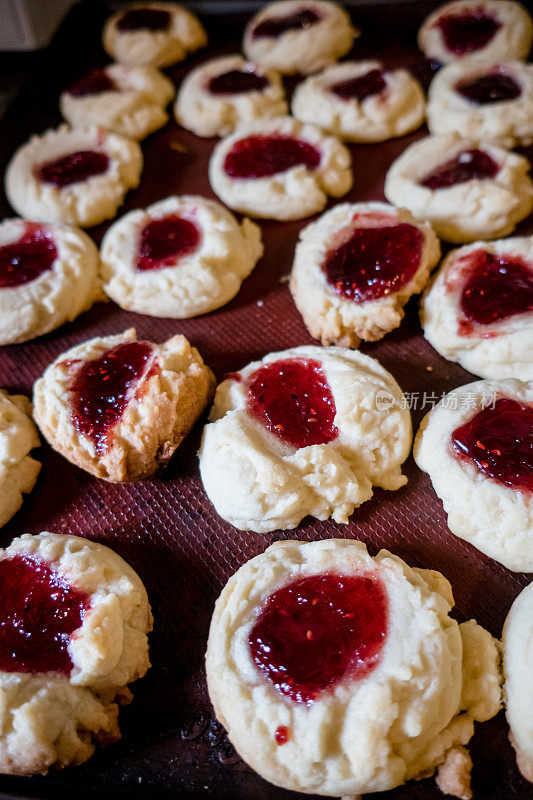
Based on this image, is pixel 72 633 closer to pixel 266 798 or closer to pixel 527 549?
pixel 266 798

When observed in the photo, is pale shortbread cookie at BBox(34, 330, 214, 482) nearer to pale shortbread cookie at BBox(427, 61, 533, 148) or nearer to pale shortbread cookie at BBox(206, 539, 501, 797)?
pale shortbread cookie at BBox(206, 539, 501, 797)

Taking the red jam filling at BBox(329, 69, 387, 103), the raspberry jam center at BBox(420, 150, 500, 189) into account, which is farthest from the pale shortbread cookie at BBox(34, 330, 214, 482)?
the red jam filling at BBox(329, 69, 387, 103)

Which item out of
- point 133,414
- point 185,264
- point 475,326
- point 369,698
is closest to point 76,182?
point 185,264

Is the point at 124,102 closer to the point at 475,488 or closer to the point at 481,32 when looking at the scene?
the point at 481,32

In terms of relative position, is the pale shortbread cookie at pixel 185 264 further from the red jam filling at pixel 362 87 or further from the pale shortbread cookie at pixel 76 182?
the red jam filling at pixel 362 87

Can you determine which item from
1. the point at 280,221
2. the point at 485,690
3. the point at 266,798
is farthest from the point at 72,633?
the point at 280,221

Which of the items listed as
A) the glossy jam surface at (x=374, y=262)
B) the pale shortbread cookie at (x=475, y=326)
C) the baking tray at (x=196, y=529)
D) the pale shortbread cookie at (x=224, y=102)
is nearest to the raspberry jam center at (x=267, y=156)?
the baking tray at (x=196, y=529)

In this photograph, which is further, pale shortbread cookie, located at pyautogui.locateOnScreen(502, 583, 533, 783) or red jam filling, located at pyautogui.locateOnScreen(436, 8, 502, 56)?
red jam filling, located at pyautogui.locateOnScreen(436, 8, 502, 56)
